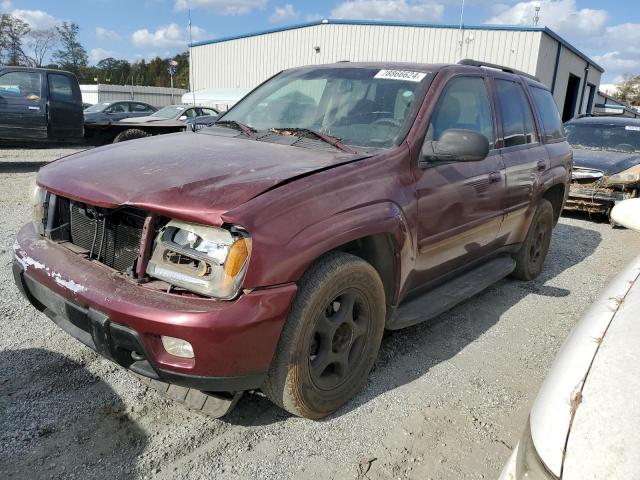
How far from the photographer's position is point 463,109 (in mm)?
3545

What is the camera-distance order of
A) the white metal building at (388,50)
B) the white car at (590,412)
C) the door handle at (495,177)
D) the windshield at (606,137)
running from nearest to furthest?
the white car at (590,412), the door handle at (495,177), the windshield at (606,137), the white metal building at (388,50)

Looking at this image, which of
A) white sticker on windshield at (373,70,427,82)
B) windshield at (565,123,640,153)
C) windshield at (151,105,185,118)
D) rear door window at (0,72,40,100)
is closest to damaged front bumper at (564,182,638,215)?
windshield at (565,123,640,153)

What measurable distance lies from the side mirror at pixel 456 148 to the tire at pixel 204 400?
167cm

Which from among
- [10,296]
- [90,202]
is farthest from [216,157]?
[10,296]

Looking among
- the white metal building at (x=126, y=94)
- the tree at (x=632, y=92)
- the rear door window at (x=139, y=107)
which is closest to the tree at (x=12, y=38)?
the white metal building at (x=126, y=94)

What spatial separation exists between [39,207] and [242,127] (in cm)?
135

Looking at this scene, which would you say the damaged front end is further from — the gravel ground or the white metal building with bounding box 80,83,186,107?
the white metal building with bounding box 80,83,186,107

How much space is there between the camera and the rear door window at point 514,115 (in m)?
4.03

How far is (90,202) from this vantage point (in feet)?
7.64

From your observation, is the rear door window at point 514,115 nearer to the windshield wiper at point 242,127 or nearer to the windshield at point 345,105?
the windshield at point 345,105

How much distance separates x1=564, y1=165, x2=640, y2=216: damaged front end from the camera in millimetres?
7867

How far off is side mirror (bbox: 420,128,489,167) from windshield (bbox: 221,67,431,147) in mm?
196

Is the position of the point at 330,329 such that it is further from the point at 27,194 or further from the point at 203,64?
the point at 203,64

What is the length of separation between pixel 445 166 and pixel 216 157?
140 cm
